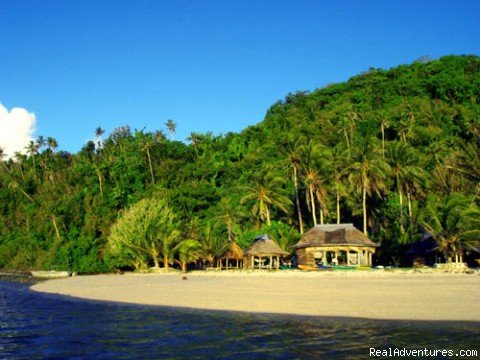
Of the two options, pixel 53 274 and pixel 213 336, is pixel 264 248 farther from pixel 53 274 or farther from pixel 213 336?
pixel 213 336

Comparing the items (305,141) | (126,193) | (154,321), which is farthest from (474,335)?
(126,193)

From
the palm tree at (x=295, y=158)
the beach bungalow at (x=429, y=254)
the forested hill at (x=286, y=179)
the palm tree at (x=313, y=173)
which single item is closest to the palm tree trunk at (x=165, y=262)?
the forested hill at (x=286, y=179)

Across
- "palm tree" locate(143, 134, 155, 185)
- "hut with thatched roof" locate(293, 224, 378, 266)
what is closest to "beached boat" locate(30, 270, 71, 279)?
"palm tree" locate(143, 134, 155, 185)

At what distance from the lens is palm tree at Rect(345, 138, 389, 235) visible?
43.7 m

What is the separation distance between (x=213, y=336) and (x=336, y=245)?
2691 centimetres

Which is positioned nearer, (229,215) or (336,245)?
(336,245)

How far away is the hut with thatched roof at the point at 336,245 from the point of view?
125 ft

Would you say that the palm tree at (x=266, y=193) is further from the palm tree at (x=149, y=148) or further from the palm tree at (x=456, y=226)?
the palm tree at (x=149, y=148)

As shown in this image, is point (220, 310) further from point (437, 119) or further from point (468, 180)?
point (437, 119)

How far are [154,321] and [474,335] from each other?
967 cm

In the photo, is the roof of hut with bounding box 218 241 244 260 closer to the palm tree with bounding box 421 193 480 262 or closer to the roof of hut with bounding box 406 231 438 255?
the roof of hut with bounding box 406 231 438 255

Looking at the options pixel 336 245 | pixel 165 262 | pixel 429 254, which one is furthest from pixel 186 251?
pixel 429 254

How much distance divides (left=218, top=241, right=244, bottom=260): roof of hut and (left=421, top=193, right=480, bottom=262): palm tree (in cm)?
1679

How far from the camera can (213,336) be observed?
12.9 meters
